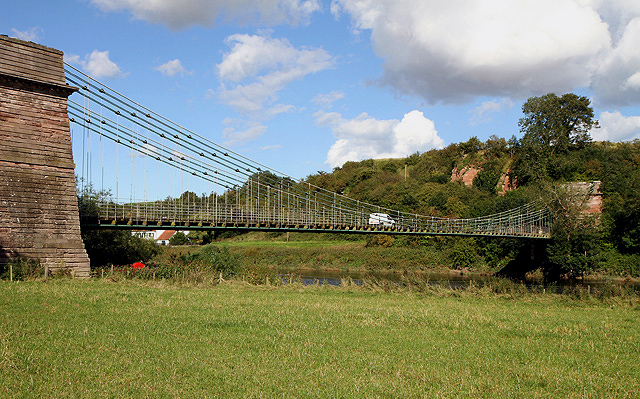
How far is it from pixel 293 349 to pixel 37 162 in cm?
1472

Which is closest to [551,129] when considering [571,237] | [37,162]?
[571,237]

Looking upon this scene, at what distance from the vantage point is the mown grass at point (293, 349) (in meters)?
5.91

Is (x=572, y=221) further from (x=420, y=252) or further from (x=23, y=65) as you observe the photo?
(x=23, y=65)

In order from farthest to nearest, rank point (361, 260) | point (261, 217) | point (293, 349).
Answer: point (361, 260) → point (261, 217) → point (293, 349)

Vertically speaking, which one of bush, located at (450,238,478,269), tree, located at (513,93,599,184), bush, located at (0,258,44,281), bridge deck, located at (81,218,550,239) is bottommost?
bush, located at (450,238,478,269)

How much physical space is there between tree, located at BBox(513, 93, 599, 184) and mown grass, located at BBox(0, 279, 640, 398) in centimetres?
4750

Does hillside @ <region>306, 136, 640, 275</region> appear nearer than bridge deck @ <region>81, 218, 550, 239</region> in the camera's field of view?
No

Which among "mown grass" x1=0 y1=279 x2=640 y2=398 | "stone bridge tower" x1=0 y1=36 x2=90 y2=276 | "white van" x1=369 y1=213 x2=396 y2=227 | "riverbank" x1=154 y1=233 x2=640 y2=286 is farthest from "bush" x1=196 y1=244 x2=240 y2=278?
"riverbank" x1=154 y1=233 x2=640 y2=286

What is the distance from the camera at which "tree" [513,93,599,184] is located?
5656cm

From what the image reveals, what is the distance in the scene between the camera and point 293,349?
7.69 metres

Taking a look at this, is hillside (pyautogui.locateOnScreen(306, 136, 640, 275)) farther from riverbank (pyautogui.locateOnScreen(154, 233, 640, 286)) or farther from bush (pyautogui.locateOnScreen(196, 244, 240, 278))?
bush (pyautogui.locateOnScreen(196, 244, 240, 278))

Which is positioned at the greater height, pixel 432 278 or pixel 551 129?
pixel 551 129

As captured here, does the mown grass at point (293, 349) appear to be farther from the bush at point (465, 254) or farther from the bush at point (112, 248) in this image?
the bush at point (465, 254)

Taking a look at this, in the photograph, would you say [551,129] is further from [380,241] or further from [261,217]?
[261,217]
